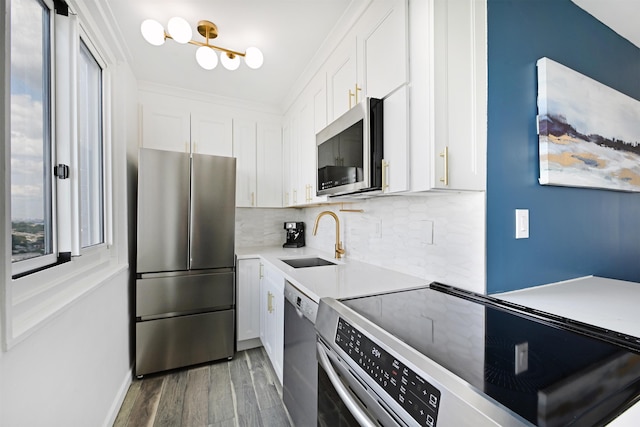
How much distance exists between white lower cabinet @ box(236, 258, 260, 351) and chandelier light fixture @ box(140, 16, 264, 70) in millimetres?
1577

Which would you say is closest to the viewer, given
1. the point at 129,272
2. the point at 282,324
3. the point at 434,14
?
the point at 434,14

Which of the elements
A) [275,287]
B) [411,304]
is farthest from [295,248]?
[411,304]

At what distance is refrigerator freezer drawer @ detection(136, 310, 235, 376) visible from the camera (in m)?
2.06

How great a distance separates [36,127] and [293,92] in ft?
6.41

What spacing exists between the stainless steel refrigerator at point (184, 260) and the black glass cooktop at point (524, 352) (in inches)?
59.6

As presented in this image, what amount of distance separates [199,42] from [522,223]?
2.21m

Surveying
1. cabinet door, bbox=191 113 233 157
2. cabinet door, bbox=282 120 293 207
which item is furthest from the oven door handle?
cabinet door, bbox=191 113 233 157

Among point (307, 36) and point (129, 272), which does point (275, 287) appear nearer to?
point (129, 272)

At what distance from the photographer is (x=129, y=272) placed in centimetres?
212

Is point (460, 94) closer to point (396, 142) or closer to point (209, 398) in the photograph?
point (396, 142)

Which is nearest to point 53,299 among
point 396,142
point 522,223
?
point 396,142

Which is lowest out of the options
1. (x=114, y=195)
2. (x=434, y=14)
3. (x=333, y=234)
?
(x=333, y=234)

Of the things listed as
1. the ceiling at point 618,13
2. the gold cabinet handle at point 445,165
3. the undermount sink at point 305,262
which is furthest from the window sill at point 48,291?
the ceiling at point 618,13

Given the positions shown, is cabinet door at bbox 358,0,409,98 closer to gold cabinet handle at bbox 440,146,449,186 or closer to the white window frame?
gold cabinet handle at bbox 440,146,449,186
